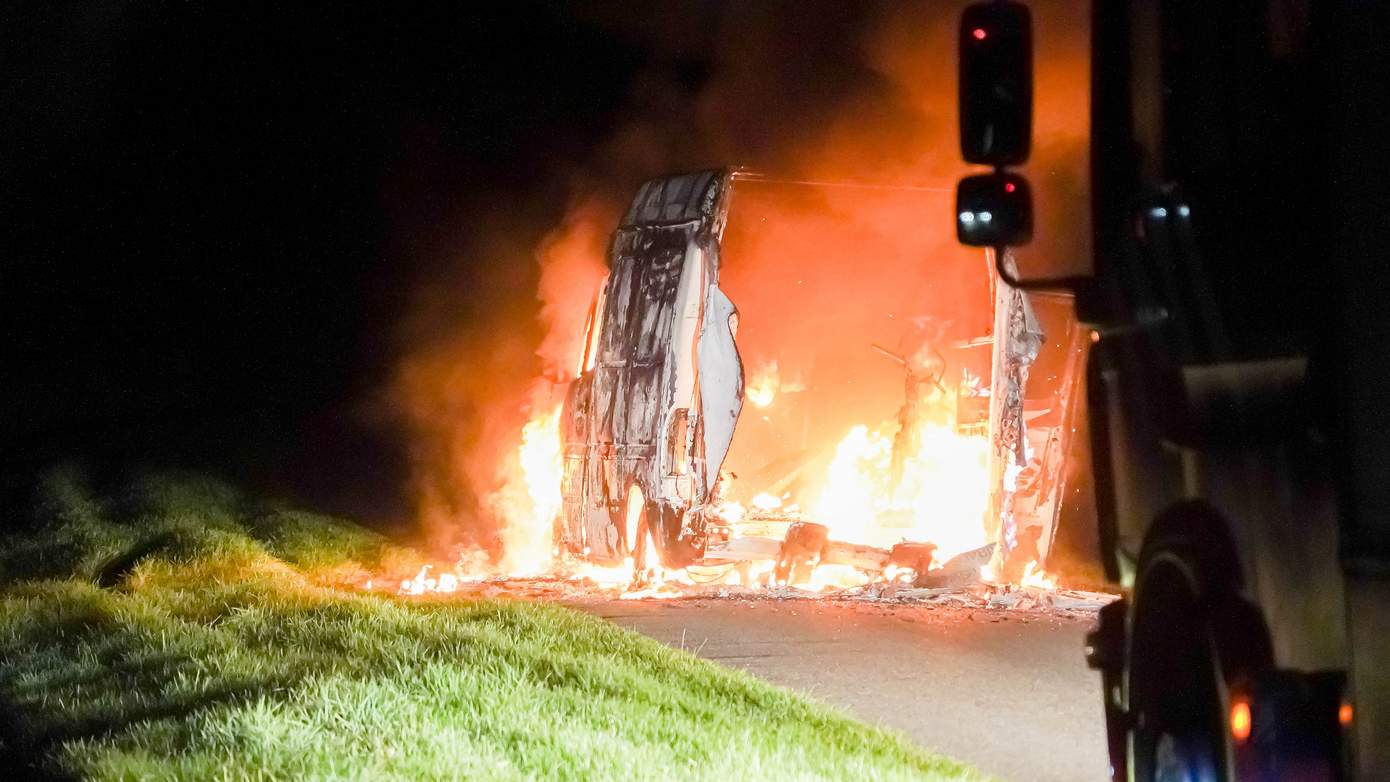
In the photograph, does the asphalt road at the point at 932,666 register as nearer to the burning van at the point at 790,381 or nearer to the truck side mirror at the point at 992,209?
the burning van at the point at 790,381

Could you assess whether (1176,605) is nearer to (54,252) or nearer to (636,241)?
(636,241)

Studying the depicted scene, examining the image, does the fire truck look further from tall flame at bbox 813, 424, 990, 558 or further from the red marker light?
tall flame at bbox 813, 424, 990, 558

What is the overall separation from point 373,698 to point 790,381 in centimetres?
983

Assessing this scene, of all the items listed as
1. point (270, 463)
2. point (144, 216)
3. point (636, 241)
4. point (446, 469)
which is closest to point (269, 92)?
point (144, 216)

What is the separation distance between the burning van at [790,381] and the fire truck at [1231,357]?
555 cm

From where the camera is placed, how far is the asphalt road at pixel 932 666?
546 centimetres

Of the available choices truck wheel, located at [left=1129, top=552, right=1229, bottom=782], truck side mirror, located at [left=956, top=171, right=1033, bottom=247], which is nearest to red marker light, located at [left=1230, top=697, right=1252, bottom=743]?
truck wheel, located at [left=1129, top=552, right=1229, bottom=782]

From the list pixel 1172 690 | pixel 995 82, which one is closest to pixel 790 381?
pixel 995 82

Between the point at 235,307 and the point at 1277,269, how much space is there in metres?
19.8

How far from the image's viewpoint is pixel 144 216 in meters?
21.2

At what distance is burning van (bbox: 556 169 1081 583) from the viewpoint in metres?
9.36

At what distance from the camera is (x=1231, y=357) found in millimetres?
2727

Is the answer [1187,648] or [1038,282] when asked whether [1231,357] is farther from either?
[1038,282]

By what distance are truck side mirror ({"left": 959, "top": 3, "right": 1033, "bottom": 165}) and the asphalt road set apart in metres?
2.67
